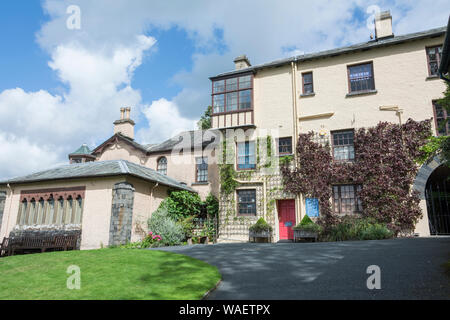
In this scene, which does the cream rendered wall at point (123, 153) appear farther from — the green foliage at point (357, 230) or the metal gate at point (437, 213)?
the metal gate at point (437, 213)

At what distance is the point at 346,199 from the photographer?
15203 mm

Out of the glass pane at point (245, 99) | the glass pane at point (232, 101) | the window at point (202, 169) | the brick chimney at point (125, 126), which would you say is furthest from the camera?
the brick chimney at point (125, 126)

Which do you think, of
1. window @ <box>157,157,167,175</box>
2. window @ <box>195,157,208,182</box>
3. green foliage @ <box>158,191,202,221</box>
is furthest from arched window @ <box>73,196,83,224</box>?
window @ <box>195,157,208,182</box>

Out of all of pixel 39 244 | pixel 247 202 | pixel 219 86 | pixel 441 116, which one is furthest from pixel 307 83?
pixel 39 244

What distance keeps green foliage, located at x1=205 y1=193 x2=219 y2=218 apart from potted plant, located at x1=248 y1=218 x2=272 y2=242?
374 cm

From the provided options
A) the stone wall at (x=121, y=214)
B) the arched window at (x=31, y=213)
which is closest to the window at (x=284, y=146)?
the stone wall at (x=121, y=214)

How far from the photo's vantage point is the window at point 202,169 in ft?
66.8

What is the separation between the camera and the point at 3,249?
14234mm

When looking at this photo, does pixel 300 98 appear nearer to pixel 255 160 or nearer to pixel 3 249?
pixel 255 160

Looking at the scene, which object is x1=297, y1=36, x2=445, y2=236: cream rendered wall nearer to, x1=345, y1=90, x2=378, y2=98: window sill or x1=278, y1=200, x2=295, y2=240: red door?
x1=345, y1=90, x2=378, y2=98: window sill

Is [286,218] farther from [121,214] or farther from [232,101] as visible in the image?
[121,214]

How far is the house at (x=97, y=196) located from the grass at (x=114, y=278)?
544cm

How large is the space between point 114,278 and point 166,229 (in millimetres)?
8809
